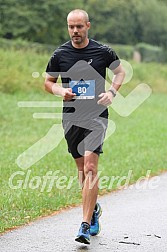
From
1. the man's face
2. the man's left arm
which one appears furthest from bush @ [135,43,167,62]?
the man's face

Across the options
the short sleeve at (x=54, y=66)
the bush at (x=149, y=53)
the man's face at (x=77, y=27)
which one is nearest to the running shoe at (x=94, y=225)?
the short sleeve at (x=54, y=66)

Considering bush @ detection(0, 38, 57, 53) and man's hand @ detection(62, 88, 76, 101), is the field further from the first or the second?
bush @ detection(0, 38, 57, 53)

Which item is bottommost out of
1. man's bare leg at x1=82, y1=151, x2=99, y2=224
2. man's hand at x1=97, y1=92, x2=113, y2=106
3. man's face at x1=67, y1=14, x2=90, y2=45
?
man's bare leg at x1=82, y1=151, x2=99, y2=224

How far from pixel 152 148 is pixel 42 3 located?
36.4 metres

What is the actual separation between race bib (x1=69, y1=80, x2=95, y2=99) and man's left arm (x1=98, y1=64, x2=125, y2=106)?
0.37 ft

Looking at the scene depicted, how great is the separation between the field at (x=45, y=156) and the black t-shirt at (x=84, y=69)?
1.49 meters

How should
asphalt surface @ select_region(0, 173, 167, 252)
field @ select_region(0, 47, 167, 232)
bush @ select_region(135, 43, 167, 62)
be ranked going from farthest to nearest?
bush @ select_region(135, 43, 167, 62) → field @ select_region(0, 47, 167, 232) → asphalt surface @ select_region(0, 173, 167, 252)

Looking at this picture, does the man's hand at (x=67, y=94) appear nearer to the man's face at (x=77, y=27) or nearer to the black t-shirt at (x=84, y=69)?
the black t-shirt at (x=84, y=69)

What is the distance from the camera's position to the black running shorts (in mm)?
7051

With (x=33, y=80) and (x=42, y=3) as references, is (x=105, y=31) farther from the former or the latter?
(x=33, y=80)

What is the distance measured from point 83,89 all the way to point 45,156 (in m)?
7.07

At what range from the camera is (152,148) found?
643 inches

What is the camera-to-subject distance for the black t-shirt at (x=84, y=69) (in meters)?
7.06

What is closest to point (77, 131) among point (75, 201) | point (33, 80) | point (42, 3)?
point (75, 201)
